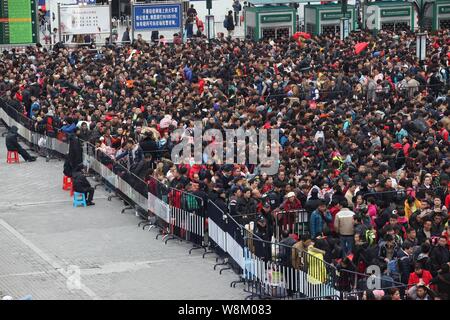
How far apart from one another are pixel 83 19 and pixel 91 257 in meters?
27.5

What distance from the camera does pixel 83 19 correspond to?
49188 mm

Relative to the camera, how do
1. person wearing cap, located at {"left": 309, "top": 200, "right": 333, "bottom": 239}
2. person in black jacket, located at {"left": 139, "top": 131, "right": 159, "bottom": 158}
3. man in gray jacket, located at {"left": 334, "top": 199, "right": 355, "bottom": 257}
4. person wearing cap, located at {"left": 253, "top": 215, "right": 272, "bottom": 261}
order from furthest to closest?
1. person in black jacket, located at {"left": 139, "top": 131, "right": 159, "bottom": 158}
2. person wearing cap, located at {"left": 309, "top": 200, "right": 333, "bottom": 239}
3. man in gray jacket, located at {"left": 334, "top": 199, "right": 355, "bottom": 257}
4. person wearing cap, located at {"left": 253, "top": 215, "right": 272, "bottom": 261}

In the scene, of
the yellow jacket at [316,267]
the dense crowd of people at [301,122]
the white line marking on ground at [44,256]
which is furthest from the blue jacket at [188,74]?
the yellow jacket at [316,267]

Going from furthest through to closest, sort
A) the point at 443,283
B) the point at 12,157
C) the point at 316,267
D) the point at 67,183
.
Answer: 1. the point at 12,157
2. the point at 67,183
3. the point at 316,267
4. the point at 443,283

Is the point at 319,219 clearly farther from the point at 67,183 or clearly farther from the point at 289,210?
the point at 67,183

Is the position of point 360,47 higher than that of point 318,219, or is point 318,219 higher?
point 360,47

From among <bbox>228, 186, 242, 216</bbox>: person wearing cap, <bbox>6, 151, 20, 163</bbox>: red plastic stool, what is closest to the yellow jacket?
<bbox>228, 186, 242, 216</bbox>: person wearing cap

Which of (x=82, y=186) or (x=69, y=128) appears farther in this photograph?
(x=69, y=128)

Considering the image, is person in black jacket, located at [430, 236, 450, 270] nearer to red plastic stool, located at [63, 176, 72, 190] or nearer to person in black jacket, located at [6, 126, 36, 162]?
red plastic stool, located at [63, 176, 72, 190]

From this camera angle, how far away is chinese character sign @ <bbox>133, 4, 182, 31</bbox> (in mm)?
48375

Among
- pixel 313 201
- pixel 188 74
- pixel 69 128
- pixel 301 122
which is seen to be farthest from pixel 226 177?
pixel 188 74

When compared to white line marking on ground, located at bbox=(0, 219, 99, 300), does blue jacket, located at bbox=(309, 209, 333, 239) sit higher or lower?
higher

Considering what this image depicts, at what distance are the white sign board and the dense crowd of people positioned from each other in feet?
14.8

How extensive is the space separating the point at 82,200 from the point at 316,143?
17.9 feet
